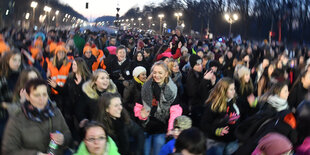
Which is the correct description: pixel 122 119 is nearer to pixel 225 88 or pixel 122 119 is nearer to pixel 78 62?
pixel 225 88

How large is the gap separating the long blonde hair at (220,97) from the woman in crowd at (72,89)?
1909 mm

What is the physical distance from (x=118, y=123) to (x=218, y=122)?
57.9 inches

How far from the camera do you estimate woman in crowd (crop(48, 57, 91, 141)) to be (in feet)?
22.3

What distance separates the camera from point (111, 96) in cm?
516

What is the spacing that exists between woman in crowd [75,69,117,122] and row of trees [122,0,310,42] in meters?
22.2

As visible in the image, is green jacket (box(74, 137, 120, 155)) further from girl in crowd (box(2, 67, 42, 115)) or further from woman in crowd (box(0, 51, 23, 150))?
woman in crowd (box(0, 51, 23, 150))

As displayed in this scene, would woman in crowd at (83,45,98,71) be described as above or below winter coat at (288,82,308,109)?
above

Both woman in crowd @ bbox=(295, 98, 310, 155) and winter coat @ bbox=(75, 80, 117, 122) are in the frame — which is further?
winter coat @ bbox=(75, 80, 117, 122)

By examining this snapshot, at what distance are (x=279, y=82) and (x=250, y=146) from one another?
150 cm

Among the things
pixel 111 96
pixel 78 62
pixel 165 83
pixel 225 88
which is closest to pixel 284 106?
pixel 225 88

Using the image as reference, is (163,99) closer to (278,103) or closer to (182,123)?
(182,123)

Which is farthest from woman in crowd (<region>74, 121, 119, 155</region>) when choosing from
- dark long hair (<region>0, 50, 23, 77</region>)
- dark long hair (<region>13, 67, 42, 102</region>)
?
dark long hair (<region>0, 50, 23, 77</region>)

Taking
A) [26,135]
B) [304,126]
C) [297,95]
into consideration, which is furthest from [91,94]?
[297,95]

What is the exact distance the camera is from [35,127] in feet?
14.0
